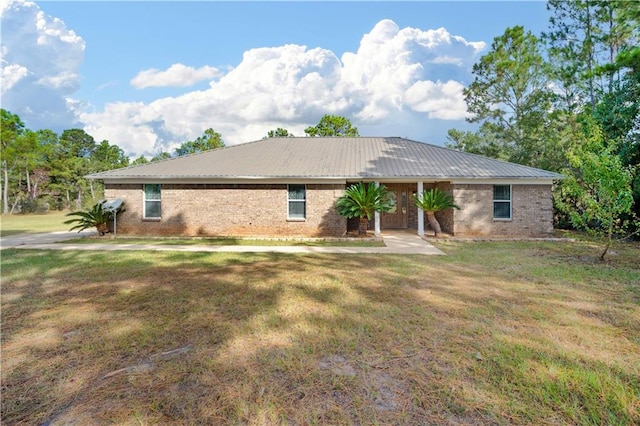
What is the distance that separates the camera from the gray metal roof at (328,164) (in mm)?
12945

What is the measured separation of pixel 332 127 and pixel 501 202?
2637 cm

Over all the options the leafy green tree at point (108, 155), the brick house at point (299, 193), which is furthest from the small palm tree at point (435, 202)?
the leafy green tree at point (108, 155)

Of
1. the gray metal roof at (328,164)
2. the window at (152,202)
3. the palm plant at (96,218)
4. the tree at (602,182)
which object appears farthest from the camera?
the window at (152,202)

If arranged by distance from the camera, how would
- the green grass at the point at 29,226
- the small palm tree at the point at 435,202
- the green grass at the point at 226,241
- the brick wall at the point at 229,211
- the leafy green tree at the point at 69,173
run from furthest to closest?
the leafy green tree at the point at 69,173 → the green grass at the point at 29,226 → the brick wall at the point at 229,211 → the small palm tree at the point at 435,202 → the green grass at the point at 226,241

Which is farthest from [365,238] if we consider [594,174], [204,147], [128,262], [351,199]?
[204,147]

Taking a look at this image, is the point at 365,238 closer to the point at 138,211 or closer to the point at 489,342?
Result: the point at 489,342

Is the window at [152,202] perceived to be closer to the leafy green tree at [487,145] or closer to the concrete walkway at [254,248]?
the concrete walkway at [254,248]

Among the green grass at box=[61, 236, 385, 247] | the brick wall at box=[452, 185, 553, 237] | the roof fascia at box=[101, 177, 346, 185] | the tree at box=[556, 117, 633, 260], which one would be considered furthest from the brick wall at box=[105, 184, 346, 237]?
the tree at box=[556, 117, 633, 260]

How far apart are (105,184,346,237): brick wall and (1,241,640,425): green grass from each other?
252 inches

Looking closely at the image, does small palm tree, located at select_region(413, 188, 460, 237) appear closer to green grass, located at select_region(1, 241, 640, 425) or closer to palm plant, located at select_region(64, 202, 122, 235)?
green grass, located at select_region(1, 241, 640, 425)

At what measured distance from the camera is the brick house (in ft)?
42.2

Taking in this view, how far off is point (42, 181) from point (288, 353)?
4904cm

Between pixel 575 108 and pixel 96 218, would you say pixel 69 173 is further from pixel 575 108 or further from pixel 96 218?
pixel 575 108

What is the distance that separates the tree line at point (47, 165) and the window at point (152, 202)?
2411 centimetres
